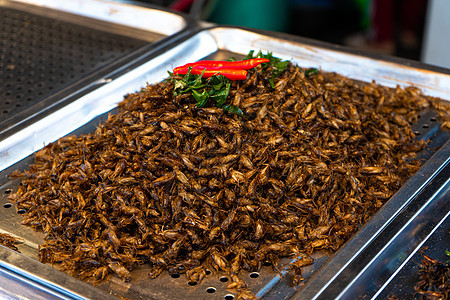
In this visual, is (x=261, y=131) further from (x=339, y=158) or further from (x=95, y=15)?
(x=95, y=15)

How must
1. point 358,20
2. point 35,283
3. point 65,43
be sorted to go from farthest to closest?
point 358,20 → point 65,43 → point 35,283

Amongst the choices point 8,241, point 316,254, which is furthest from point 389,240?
point 8,241

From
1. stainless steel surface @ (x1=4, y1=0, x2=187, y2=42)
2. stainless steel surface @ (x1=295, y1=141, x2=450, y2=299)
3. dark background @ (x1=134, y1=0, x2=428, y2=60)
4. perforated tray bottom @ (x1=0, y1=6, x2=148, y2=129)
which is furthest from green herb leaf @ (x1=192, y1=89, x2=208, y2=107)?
dark background @ (x1=134, y1=0, x2=428, y2=60)

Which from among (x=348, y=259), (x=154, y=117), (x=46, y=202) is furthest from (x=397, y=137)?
(x=46, y=202)

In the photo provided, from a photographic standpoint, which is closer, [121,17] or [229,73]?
[229,73]

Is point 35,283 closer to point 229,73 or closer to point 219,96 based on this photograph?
point 219,96
